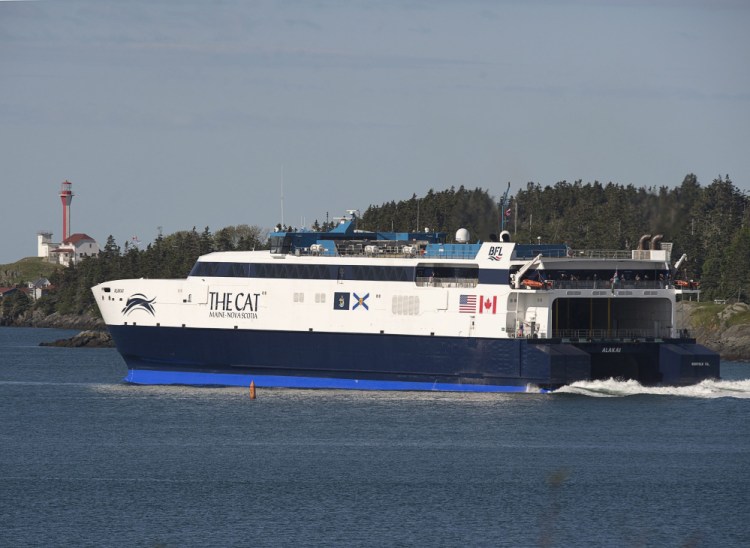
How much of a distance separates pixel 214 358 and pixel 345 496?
21.5 meters

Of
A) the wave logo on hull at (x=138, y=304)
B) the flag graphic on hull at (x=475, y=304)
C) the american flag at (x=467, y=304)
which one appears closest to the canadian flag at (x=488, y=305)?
the flag graphic on hull at (x=475, y=304)

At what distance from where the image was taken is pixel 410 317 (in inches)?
2046

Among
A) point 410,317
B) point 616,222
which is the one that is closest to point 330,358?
point 410,317

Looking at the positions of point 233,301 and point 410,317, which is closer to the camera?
point 410,317

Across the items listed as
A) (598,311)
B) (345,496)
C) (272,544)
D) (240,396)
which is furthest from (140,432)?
(598,311)

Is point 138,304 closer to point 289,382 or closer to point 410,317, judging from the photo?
point 289,382

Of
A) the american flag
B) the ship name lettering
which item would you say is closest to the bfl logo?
the american flag

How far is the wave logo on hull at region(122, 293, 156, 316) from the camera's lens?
5619 cm

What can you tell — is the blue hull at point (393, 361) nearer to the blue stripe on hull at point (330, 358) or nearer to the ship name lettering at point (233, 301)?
the blue stripe on hull at point (330, 358)

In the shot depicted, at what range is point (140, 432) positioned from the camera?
44250mm

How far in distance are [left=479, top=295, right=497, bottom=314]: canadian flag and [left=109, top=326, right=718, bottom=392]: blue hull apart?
1115mm

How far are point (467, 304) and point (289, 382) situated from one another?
7808mm

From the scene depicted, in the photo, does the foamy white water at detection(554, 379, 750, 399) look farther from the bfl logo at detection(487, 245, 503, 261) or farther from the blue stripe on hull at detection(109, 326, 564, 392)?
the bfl logo at detection(487, 245, 503, 261)

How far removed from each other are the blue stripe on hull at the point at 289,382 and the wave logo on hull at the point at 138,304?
2.52 metres
